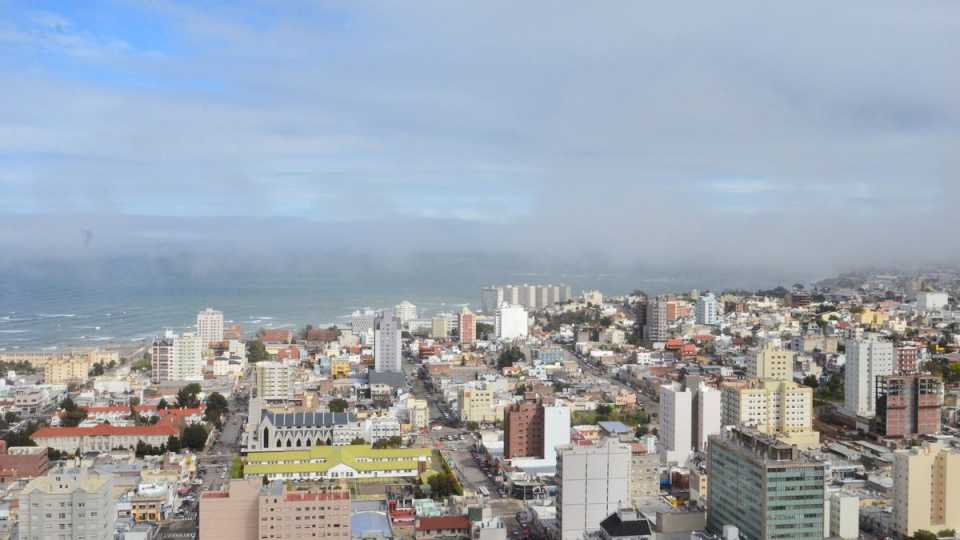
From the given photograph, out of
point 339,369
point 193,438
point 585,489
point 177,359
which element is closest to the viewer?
point 585,489

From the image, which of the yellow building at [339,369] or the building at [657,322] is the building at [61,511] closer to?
the yellow building at [339,369]

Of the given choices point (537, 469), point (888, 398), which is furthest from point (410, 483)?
point (888, 398)

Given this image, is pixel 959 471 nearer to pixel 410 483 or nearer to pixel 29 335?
pixel 410 483

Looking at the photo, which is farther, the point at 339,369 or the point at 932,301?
the point at 932,301

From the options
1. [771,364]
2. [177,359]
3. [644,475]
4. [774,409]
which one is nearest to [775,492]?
[644,475]

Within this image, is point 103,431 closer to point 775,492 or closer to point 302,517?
point 302,517

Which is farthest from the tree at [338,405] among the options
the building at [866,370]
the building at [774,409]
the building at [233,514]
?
the building at [866,370]
